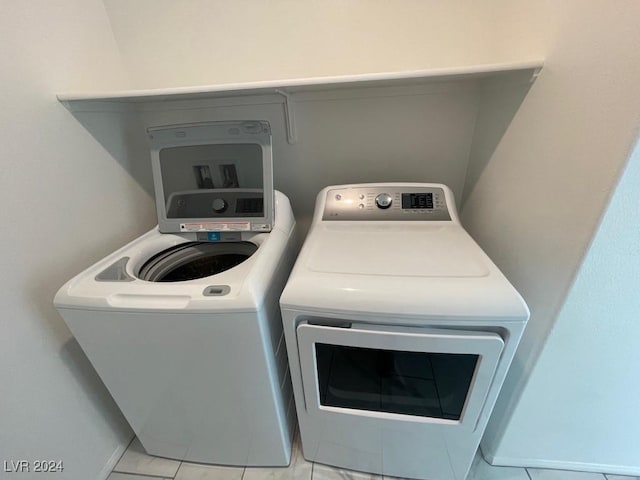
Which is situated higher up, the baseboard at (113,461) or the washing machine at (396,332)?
the washing machine at (396,332)

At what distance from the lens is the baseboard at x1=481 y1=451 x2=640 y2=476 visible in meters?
1.19

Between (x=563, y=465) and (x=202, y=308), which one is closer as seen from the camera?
(x=202, y=308)

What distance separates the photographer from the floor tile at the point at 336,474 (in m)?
1.25

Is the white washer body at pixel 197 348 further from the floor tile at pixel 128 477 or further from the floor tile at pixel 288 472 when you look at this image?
the floor tile at pixel 128 477

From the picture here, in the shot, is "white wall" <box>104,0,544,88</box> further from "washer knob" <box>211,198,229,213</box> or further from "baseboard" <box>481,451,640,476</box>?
"baseboard" <box>481,451,640,476</box>

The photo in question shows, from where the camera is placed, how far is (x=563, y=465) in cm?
122

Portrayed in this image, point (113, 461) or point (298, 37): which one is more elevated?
point (298, 37)

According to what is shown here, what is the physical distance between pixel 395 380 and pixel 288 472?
0.74 meters

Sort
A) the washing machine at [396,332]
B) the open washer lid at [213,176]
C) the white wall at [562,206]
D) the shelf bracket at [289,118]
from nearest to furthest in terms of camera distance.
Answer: the white wall at [562,206] → the washing machine at [396,332] → the open washer lid at [213,176] → the shelf bracket at [289,118]

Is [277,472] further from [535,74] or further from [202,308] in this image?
[535,74]

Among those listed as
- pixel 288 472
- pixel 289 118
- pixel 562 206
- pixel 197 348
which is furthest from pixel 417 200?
pixel 288 472

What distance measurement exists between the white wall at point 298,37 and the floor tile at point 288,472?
1809 millimetres

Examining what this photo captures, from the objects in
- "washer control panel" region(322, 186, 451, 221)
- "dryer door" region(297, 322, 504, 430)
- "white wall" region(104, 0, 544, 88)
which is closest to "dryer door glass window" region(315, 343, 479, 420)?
"dryer door" region(297, 322, 504, 430)

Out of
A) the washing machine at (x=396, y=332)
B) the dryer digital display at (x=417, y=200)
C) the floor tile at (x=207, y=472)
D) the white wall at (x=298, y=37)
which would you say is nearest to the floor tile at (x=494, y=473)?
the washing machine at (x=396, y=332)
